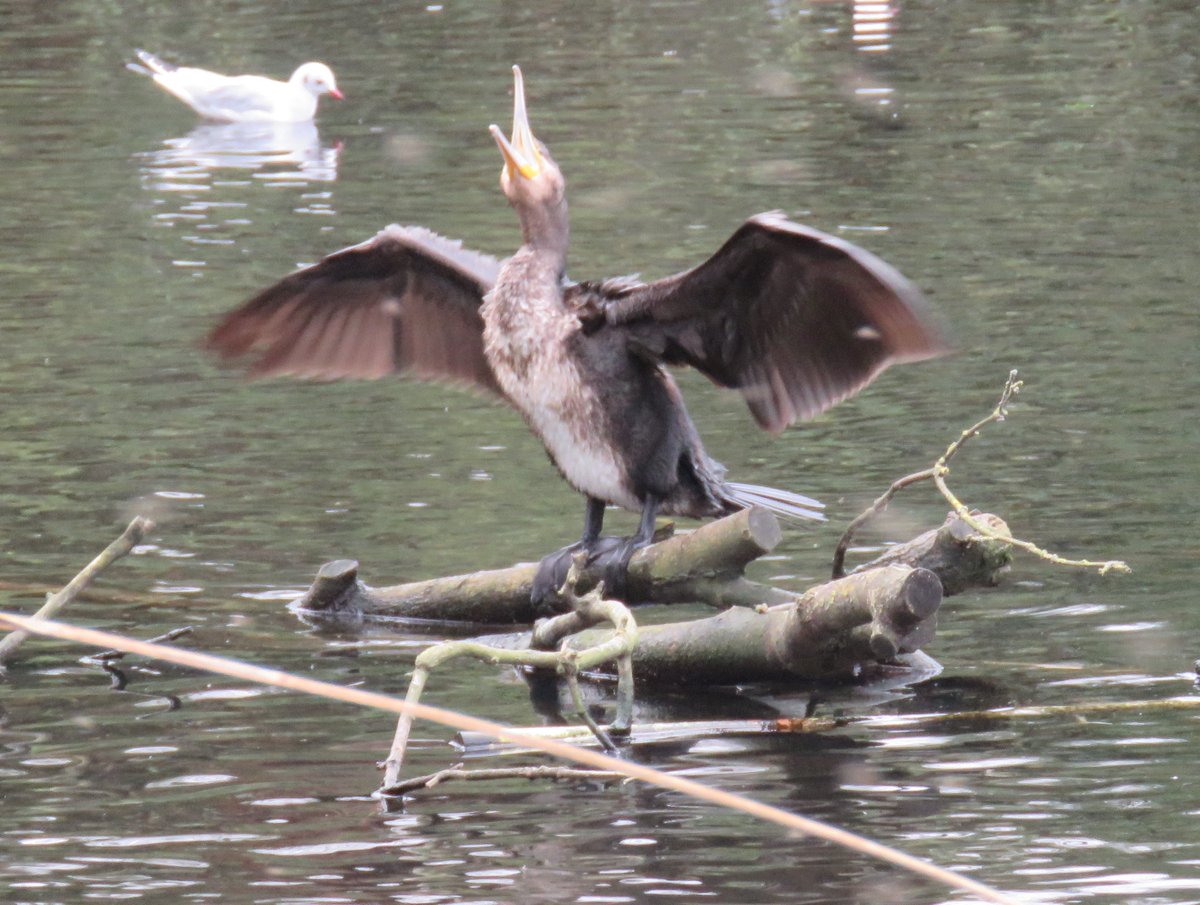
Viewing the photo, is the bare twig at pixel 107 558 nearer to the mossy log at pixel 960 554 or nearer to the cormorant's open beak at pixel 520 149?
the mossy log at pixel 960 554

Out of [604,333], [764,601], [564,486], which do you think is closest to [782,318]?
[604,333]

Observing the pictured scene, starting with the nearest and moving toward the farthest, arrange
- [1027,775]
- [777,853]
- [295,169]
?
1. [777,853]
2. [1027,775]
3. [295,169]

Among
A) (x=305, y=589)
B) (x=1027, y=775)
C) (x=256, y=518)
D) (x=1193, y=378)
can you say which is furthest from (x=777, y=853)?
(x=1193, y=378)

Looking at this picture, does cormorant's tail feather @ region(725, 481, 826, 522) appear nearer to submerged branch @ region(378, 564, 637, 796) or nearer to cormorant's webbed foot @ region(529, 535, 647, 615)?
cormorant's webbed foot @ region(529, 535, 647, 615)

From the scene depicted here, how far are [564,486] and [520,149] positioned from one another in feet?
6.32

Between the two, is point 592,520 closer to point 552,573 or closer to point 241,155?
point 552,573

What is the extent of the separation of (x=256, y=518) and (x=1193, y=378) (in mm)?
3714

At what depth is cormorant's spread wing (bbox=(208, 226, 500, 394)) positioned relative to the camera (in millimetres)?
6258

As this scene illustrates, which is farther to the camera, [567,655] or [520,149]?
[520,149]

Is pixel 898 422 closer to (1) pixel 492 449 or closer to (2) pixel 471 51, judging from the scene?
(1) pixel 492 449

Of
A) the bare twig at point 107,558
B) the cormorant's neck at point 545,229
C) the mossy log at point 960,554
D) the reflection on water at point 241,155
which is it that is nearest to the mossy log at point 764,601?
the mossy log at point 960,554

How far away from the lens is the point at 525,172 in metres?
5.96

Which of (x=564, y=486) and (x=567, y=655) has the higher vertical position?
(x=567, y=655)

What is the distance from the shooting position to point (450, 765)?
502 cm
